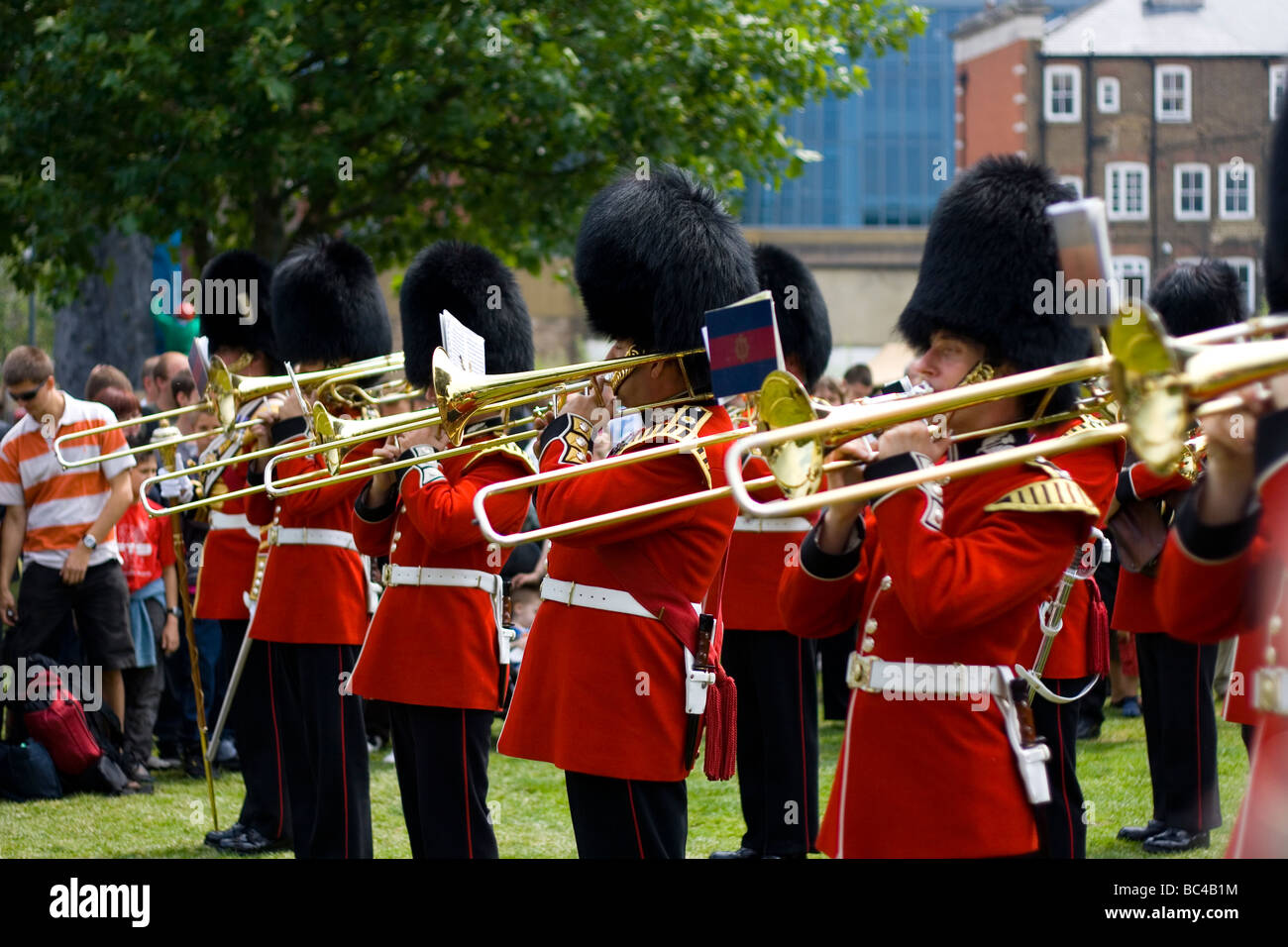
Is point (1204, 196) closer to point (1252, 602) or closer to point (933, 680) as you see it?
point (933, 680)

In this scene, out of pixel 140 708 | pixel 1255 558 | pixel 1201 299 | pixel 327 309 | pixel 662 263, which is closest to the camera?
pixel 1255 558

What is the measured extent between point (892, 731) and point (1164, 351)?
1022 mm

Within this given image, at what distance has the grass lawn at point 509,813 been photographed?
578 centimetres

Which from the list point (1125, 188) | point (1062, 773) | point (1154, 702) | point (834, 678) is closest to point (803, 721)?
point (1154, 702)

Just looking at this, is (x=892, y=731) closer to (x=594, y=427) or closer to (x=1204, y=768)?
(x=594, y=427)

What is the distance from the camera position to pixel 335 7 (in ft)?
32.9

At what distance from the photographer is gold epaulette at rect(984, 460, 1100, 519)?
2.71 m

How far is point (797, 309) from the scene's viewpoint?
6.46 m

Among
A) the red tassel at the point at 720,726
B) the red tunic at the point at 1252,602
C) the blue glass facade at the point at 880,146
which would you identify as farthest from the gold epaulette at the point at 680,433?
the blue glass facade at the point at 880,146

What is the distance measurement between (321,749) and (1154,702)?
2.93m

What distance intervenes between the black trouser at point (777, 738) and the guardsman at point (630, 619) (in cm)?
198

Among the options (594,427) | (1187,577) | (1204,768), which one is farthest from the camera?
(1204,768)

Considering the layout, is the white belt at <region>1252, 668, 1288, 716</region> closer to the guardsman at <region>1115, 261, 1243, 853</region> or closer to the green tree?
the guardsman at <region>1115, 261, 1243, 853</region>
